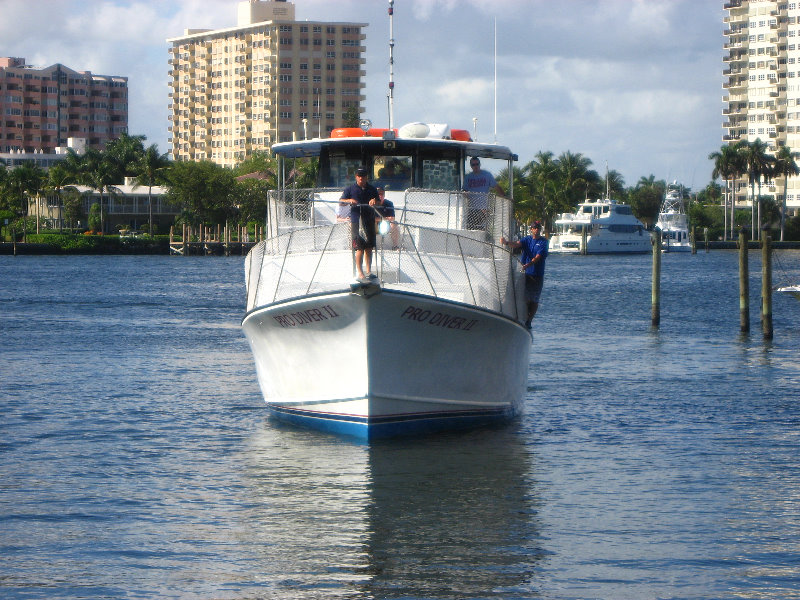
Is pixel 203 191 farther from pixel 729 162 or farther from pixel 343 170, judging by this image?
pixel 343 170

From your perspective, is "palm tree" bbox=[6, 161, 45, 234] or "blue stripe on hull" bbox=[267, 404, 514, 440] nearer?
"blue stripe on hull" bbox=[267, 404, 514, 440]

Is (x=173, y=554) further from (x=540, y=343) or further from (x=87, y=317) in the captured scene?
(x=87, y=317)

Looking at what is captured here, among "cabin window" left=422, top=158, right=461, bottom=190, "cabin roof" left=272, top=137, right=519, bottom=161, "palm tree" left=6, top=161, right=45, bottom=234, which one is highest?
"palm tree" left=6, top=161, right=45, bottom=234

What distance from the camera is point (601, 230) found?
15250 centimetres

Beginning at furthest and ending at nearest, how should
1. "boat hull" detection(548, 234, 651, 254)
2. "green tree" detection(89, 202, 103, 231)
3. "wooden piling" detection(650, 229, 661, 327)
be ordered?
"green tree" detection(89, 202, 103, 231), "boat hull" detection(548, 234, 651, 254), "wooden piling" detection(650, 229, 661, 327)

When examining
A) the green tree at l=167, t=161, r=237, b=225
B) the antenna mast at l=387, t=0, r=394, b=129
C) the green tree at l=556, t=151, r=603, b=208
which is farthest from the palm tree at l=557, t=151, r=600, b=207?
the antenna mast at l=387, t=0, r=394, b=129

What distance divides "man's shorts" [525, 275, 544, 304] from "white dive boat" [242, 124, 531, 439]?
44 cm

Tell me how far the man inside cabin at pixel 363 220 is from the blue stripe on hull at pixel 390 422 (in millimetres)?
2392

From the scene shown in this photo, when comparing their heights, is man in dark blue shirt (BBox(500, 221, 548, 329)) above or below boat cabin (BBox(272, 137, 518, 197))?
below

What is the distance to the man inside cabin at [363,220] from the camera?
17.8 metres

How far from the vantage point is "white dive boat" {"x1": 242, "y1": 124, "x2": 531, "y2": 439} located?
18.2m

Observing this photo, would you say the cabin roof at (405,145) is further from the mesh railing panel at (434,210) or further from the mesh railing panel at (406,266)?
the mesh railing panel at (406,266)

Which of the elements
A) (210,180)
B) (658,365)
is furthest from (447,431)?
(210,180)

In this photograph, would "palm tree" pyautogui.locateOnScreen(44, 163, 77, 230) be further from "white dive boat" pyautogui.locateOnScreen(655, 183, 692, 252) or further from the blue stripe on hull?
the blue stripe on hull
